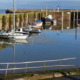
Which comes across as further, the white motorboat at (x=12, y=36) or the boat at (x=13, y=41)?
the white motorboat at (x=12, y=36)

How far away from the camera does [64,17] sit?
7206 centimetres

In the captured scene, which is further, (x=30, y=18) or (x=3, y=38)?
(x=30, y=18)

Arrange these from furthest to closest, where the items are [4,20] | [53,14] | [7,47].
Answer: [53,14] < [4,20] < [7,47]

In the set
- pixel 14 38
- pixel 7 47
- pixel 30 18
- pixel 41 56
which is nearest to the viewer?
pixel 41 56

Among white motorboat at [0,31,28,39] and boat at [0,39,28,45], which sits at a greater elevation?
white motorboat at [0,31,28,39]

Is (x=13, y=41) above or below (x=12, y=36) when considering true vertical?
below

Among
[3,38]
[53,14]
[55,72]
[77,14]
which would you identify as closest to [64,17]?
[53,14]

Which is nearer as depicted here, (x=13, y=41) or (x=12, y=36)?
(x=13, y=41)

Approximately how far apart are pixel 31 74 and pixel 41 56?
8536mm

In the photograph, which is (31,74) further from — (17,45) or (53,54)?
(17,45)

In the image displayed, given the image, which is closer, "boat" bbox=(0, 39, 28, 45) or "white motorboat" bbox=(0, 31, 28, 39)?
"boat" bbox=(0, 39, 28, 45)

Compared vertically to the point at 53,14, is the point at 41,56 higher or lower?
lower

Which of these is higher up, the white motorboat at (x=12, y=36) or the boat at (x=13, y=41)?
the white motorboat at (x=12, y=36)

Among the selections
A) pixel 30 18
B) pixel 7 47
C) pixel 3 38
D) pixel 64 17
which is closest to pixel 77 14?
pixel 64 17
